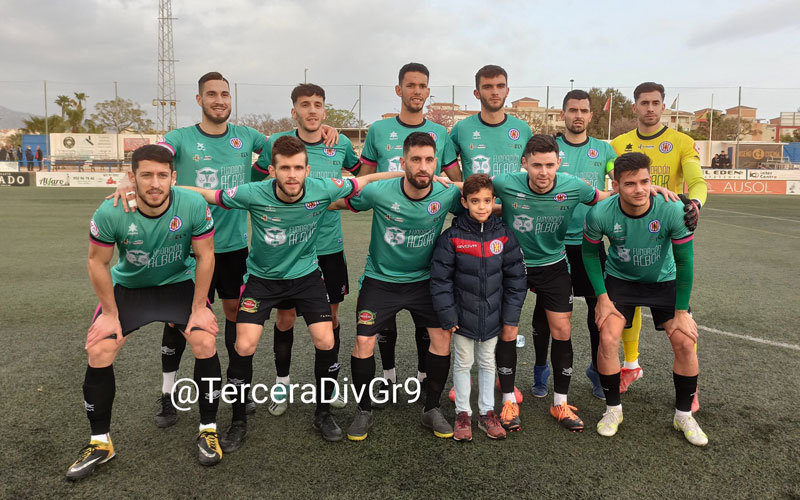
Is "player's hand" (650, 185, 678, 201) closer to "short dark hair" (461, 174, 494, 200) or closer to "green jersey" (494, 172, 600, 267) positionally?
"green jersey" (494, 172, 600, 267)

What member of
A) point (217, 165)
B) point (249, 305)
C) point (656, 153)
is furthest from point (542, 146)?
point (217, 165)

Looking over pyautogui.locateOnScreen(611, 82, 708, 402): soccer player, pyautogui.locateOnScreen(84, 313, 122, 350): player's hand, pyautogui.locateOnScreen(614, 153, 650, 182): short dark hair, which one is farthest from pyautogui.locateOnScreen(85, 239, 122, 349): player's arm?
pyautogui.locateOnScreen(611, 82, 708, 402): soccer player

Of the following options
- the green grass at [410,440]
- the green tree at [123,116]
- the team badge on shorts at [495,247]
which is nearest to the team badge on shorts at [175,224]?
the green grass at [410,440]

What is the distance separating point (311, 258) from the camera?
12.3ft

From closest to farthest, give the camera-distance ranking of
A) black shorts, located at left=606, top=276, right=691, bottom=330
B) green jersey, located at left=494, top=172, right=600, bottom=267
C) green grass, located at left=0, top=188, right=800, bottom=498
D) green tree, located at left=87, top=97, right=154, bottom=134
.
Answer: green grass, located at left=0, top=188, right=800, bottom=498 < black shorts, located at left=606, top=276, right=691, bottom=330 < green jersey, located at left=494, top=172, right=600, bottom=267 < green tree, located at left=87, top=97, right=154, bottom=134

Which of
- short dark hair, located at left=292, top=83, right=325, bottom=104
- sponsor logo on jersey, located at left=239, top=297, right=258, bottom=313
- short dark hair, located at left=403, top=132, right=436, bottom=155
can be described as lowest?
sponsor logo on jersey, located at left=239, top=297, right=258, bottom=313

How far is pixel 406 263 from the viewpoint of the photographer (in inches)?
145

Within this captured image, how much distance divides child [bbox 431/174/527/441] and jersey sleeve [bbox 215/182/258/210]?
52.6 inches

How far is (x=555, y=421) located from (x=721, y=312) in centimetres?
367

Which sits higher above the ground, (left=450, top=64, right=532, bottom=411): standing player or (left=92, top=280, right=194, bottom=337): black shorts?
(left=450, top=64, right=532, bottom=411): standing player

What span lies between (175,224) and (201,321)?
0.63 meters

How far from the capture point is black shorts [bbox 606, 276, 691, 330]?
143 inches

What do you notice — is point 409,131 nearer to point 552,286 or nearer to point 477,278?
point 477,278

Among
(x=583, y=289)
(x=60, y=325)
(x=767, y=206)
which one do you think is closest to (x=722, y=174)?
(x=767, y=206)
